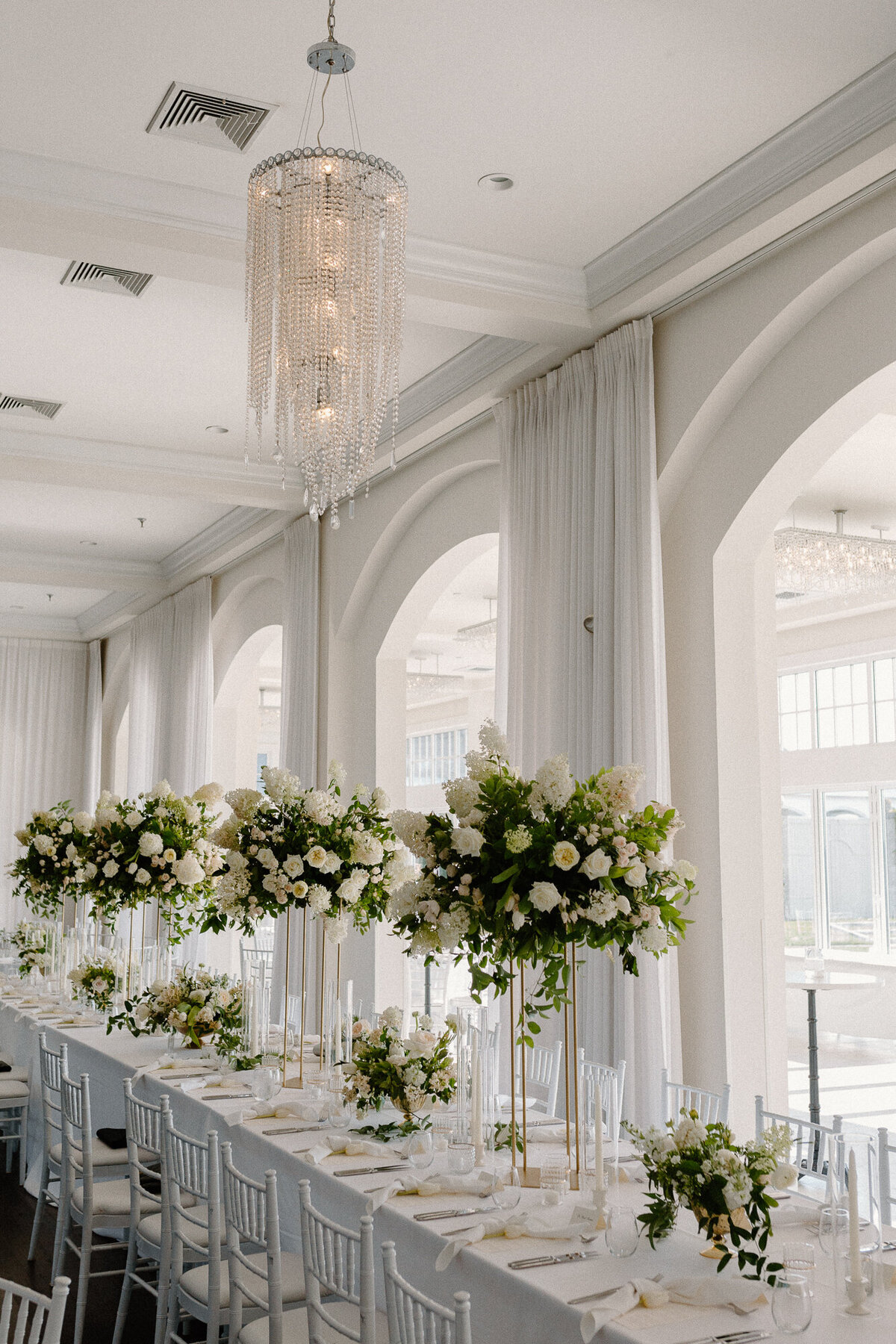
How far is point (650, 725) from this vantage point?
573cm

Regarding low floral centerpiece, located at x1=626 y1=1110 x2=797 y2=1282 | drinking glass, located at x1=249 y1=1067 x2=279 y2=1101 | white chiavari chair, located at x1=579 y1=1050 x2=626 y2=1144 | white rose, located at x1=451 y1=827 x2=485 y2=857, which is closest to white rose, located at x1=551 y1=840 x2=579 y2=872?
white rose, located at x1=451 y1=827 x2=485 y2=857

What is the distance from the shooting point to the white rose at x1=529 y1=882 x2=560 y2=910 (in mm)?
3248

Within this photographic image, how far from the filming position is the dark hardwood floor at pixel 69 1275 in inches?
185

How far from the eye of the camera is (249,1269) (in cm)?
349

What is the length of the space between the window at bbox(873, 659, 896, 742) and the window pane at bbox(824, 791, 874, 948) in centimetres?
77

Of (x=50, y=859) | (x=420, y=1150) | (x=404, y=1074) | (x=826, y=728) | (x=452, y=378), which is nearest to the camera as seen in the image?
(x=420, y=1150)

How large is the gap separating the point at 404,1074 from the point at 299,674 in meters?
5.89

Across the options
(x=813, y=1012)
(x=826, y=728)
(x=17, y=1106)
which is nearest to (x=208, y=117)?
(x=17, y=1106)

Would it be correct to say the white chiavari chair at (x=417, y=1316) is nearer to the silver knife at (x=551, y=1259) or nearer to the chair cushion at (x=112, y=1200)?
the silver knife at (x=551, y=1259)

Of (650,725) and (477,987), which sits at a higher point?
(650,725)

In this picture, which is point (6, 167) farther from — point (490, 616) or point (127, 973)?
point (490, 616)

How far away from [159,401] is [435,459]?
1.81 meters

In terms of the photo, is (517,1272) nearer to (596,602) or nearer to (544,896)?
(544,896)

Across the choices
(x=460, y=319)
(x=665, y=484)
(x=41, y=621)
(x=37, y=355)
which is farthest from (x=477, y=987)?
(x=41, y=621)
